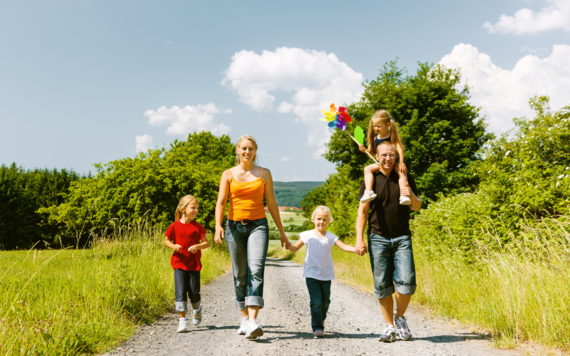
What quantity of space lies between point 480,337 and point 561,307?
0.92 m

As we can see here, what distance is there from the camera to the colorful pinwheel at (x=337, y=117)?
5.48 m

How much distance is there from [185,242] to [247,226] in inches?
45.8

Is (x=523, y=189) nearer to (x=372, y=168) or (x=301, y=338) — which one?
(x=372, y=168)

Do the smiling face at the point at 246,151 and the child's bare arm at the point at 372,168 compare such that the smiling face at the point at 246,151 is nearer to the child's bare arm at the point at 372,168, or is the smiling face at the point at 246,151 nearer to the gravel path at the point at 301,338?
the child's bare arm at the point at 372,168

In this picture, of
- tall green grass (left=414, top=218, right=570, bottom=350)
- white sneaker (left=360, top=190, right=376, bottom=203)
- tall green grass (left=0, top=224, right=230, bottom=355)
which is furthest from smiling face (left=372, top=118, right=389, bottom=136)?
tall green grass (left=0, top=224, right=230, bottom=355)

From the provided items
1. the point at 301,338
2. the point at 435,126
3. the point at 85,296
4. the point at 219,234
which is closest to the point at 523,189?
the point at 301,338

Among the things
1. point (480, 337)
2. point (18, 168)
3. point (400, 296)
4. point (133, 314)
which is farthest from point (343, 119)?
point (18, 168)

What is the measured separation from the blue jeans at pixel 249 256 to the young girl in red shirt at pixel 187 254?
77cm

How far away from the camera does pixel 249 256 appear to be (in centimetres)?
439

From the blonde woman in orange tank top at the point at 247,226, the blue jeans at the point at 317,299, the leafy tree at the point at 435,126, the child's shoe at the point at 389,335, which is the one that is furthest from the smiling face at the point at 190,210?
the leafy tree at the point at 435,126

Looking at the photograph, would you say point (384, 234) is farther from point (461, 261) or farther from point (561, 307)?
point (461, 261)

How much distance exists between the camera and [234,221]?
443cm

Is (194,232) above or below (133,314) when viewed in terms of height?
above

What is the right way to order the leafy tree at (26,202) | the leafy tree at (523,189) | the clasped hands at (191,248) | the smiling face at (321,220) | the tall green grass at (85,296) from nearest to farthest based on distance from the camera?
the tall green grass at (85,296), the smiling face at (321,220), the clasped hands at (191,248), the leafy tree at (523,189), the leafy tree at (26,202)
